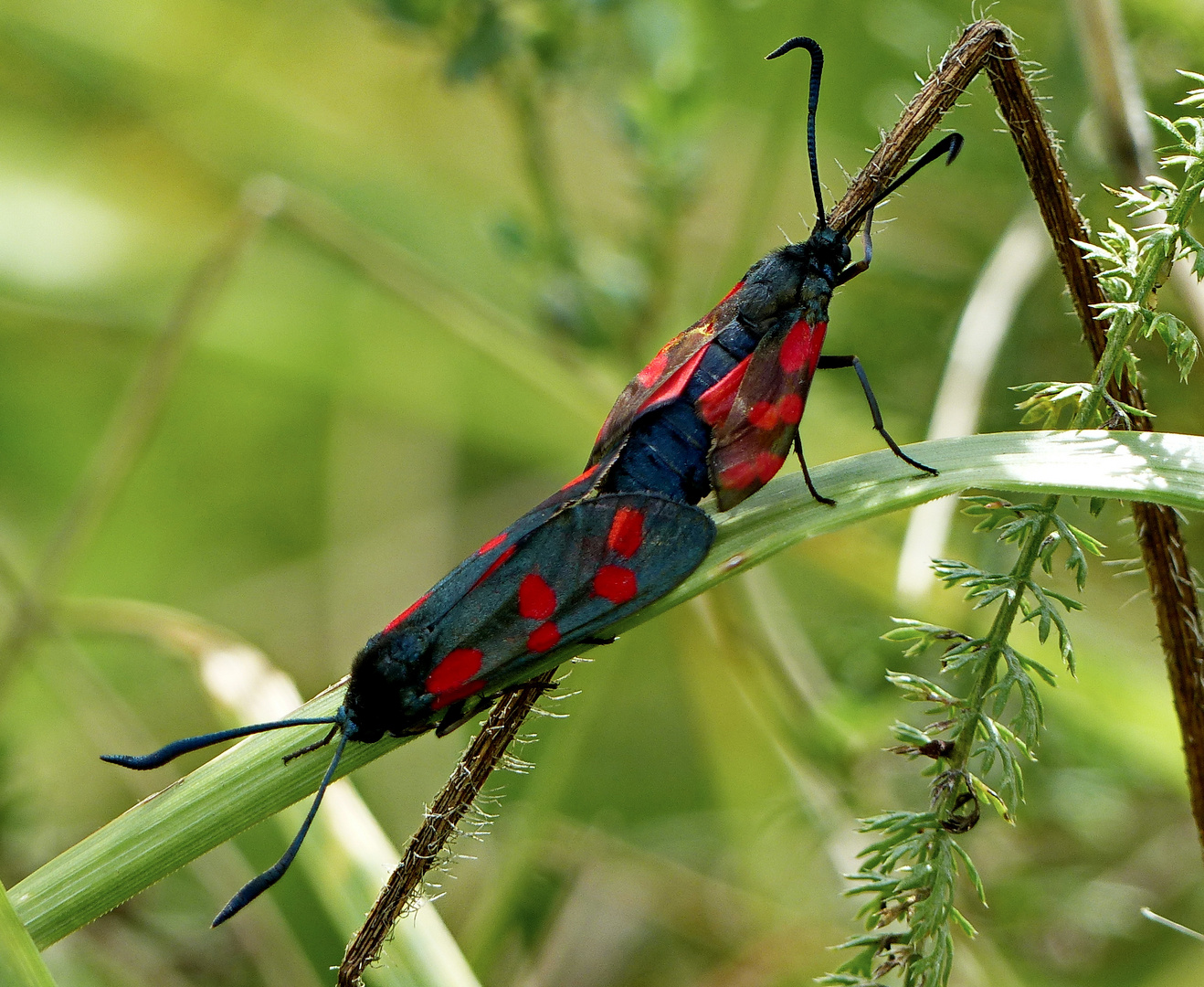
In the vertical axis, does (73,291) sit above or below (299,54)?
below

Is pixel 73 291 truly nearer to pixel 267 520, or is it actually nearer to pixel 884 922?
pixel 267 520

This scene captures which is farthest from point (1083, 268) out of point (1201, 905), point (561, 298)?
point (1201, 905)

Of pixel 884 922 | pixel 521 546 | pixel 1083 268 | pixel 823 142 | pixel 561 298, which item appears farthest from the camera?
pixel 823 142

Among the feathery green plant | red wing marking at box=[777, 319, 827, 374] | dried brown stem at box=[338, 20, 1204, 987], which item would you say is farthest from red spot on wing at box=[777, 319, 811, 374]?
the feathery green plant

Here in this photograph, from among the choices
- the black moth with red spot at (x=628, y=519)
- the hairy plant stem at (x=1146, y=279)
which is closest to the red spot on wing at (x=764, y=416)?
the black moth with red spot at (x=628, y=519)

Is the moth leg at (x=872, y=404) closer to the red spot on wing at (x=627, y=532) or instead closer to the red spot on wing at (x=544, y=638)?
the red spot on wing at (x=627, y=532)
